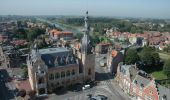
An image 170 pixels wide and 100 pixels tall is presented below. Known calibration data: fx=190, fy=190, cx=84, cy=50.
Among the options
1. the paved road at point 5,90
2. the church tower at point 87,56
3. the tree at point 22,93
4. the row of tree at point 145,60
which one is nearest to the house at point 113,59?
the row of tree at point 145,60

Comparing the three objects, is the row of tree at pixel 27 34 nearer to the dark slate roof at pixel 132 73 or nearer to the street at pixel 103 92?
the street at pixel 103 92

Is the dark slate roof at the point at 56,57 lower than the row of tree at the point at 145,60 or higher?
higher

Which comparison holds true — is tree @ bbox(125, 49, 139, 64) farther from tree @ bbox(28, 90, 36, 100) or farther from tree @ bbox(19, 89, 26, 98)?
tree @ bbox(19, 89, 26, 98)

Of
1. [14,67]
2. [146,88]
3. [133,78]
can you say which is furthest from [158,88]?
[14,67]

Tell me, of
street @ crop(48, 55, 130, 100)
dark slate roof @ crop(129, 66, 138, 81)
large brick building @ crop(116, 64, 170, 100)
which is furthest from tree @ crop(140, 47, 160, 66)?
dark slate roof @ crop(129, 66, 138, 81)

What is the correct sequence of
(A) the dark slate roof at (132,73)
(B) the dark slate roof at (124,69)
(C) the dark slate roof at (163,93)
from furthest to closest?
(B) the dark slate roof at (124,69) → (A) the dark slate roof at (132,73) → (C) the dark slate roof at (163,93)

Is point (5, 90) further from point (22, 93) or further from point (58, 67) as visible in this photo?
point (58, 67)
